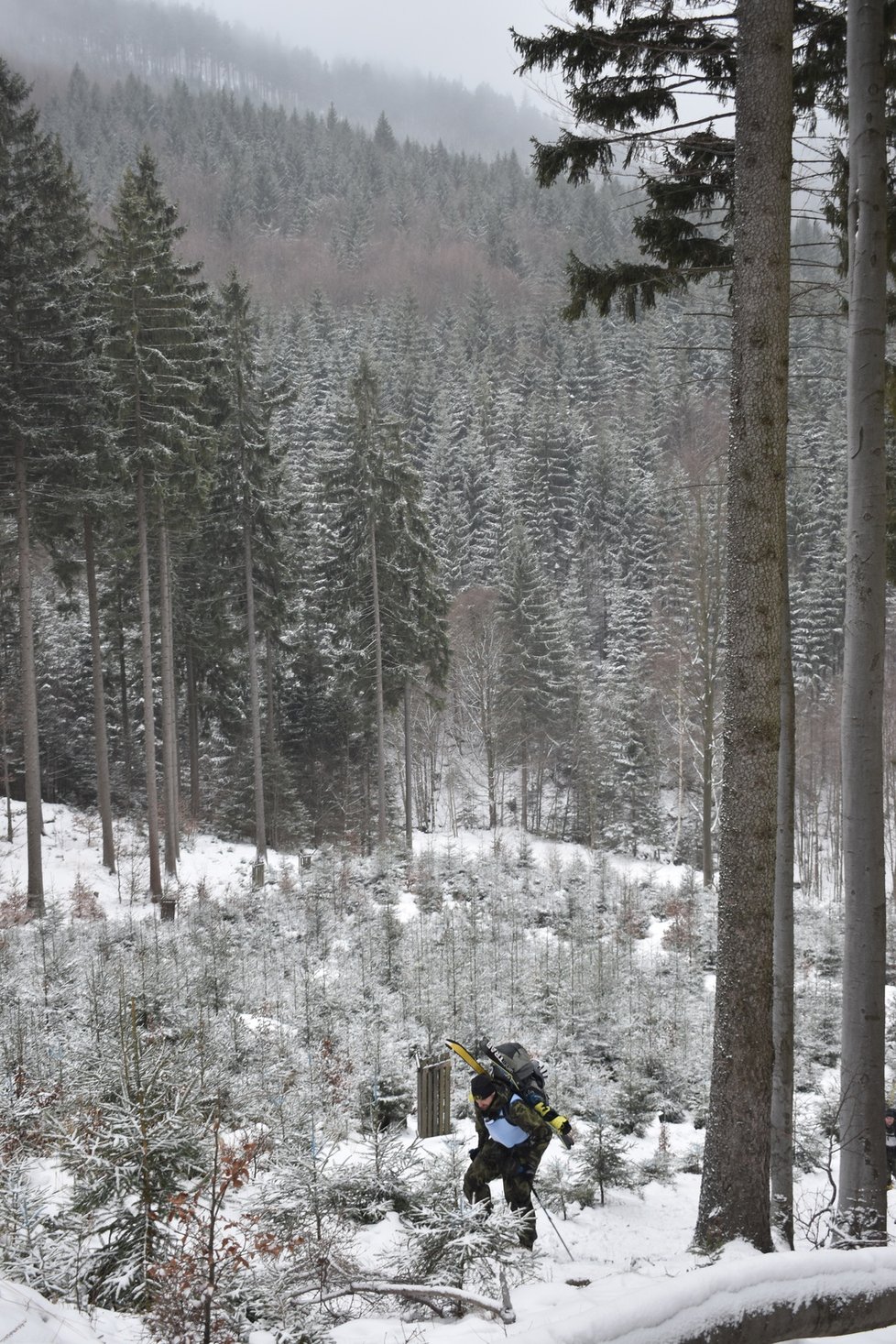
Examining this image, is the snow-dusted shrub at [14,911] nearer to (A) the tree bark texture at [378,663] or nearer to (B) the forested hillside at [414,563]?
(B) the forested hillside at [414,563]

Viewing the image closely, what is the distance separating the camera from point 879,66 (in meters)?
5.00

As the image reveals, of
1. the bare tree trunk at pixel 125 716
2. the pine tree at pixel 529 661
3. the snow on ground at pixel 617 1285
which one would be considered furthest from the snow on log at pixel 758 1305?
the pine tree at pixel 529 661

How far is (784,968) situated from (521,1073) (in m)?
2.45

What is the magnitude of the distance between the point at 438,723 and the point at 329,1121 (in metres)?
35.4

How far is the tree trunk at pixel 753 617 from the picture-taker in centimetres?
449

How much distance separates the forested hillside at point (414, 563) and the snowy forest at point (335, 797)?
198 mm

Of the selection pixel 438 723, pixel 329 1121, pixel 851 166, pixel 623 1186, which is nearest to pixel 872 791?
pixel 851 166

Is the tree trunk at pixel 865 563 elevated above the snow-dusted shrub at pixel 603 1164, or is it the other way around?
the tree trunk at pixel 865 563

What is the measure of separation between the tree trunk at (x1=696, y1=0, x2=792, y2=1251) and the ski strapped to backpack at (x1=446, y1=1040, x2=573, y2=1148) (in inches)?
43.2

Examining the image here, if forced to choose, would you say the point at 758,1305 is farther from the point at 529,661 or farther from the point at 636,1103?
the point at 529,661

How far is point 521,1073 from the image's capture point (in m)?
5.43

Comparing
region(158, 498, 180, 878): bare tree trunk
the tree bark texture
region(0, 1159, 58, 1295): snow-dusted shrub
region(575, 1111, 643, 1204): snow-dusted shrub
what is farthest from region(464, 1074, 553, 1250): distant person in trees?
the tree bark texture

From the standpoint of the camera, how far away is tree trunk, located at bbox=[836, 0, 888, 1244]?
4.93 metres

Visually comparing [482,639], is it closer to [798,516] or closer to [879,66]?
[798,516]
